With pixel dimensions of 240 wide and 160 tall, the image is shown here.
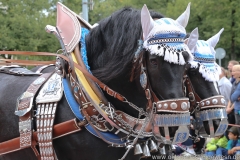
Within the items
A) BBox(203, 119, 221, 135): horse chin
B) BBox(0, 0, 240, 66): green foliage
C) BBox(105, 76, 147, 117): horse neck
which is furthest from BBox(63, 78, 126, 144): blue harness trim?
BBox(0, 0, 240, 66): green foliage

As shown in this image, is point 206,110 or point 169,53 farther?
point 206,110

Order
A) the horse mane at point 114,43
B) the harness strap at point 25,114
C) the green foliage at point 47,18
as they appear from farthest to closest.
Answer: the green foliage at point 47,18 < the harness strap at point 25,114 < the horse mane at point 114,43

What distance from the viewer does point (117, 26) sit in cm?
298

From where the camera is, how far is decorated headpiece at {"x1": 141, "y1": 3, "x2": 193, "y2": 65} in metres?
2.60

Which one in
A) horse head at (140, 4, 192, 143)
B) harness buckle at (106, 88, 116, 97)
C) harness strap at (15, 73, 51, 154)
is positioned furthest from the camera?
harness strap at (15, 73, 51, 154)

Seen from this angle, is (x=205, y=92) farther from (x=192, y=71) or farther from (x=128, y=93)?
(x=128, y=93)

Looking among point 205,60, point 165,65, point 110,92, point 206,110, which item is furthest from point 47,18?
point 165,65

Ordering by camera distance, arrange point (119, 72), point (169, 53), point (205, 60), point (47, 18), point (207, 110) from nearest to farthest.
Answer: point (169, 53) < point (119, 72) < point (207, 110) < point (205, 60) < point (47, 18)

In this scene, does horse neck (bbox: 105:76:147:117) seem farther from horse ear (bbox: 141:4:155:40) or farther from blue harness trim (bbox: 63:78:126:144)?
horse ear (bbox: 141:4:155:40)

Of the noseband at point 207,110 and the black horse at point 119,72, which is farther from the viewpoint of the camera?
the noseband at point 207,110

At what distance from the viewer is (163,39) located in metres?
2.67

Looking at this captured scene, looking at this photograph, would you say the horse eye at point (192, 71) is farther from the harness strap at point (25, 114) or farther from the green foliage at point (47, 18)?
the green foliage at point (47, 18)

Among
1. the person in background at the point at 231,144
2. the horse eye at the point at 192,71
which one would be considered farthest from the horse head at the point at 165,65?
the person in background at the point at 231,144

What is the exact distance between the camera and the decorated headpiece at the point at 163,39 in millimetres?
2602
